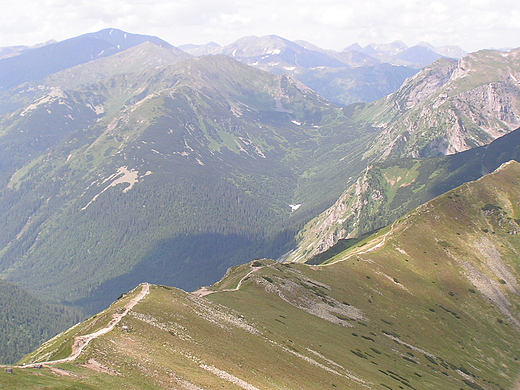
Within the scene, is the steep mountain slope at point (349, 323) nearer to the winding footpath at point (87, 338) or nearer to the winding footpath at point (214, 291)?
the winding footpath at point (214, 291)

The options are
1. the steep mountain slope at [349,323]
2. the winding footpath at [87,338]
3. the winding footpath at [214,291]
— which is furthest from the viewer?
the winding footpath at [214,291]

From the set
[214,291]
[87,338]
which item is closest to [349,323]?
[214,291]

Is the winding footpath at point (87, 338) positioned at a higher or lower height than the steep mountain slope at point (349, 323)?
higher

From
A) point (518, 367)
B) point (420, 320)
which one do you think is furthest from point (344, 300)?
point (518, 367)

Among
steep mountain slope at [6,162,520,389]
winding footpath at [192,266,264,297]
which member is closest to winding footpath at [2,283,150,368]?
steep mountain slope at [6,162,520,389]

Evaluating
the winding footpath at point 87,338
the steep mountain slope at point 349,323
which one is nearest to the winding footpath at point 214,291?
the steep mountain slope at point 349,323

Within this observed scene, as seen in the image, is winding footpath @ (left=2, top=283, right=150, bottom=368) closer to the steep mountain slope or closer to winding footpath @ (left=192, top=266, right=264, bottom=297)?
the steep mountain slope

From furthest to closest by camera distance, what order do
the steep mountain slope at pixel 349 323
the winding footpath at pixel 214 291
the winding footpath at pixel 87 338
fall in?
1. the winding footpath at pixel 214 291
2. the steep mountain slope at pixel 349 323
3. the winding footpath at pixel 87 338

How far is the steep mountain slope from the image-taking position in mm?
56969

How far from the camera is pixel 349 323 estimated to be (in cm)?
10944

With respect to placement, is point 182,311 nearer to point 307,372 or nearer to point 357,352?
point 307,372

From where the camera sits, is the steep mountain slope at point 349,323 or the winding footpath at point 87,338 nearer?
the winding footpath at point 87,338

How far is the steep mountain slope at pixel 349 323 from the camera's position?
57.0 meters

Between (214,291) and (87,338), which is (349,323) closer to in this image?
(214,291)
